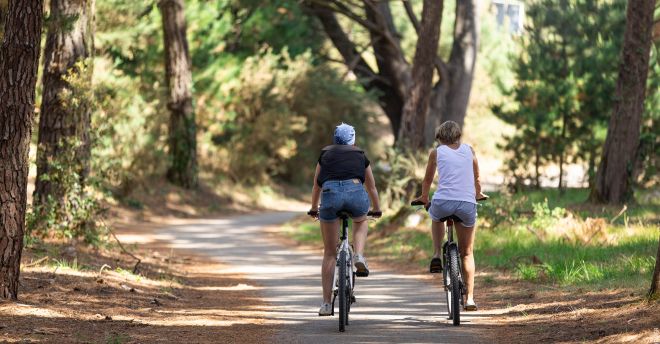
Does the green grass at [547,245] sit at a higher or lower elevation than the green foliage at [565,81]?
lower

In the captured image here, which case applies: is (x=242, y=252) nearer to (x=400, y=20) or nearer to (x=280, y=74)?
(x=280, y=74)

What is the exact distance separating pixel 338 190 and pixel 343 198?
9cm

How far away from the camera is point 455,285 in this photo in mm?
10875

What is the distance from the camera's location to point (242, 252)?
74.8 feet

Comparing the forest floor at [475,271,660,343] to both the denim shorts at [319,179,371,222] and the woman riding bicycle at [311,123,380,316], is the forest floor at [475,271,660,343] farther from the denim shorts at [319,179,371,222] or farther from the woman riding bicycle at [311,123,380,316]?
the denim shorts at [319,179,371,222]

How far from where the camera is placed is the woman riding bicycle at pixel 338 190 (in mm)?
11102

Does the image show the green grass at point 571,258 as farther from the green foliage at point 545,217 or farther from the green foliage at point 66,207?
the green foliage at point 66,207

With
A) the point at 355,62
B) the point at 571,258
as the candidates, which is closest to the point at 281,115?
the point at 355,62

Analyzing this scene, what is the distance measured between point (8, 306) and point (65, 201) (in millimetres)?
6787

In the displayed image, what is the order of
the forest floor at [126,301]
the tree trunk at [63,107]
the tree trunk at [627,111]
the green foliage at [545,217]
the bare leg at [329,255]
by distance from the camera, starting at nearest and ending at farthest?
1. the forest floor at [126,301]
2. the bare leg at [329,255]
3. the tree trunk at [63,107]
4. the green foliage at [545,217]
5. the tree trunk at [627,111]

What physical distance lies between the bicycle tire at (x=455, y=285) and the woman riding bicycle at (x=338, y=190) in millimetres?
785

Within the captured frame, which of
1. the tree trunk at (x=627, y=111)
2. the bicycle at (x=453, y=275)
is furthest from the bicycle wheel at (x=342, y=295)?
the tree trunk at (x=627, y=111)

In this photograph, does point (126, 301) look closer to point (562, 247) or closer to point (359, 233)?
point (359, 233)

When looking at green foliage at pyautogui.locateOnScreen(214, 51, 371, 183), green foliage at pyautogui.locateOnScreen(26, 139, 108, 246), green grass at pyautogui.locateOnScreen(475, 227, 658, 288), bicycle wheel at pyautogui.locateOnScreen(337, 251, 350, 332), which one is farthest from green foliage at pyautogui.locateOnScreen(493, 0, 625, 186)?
bicycle wheel at pyautogui.locateOnScreen(337, 251, 350, 332)
